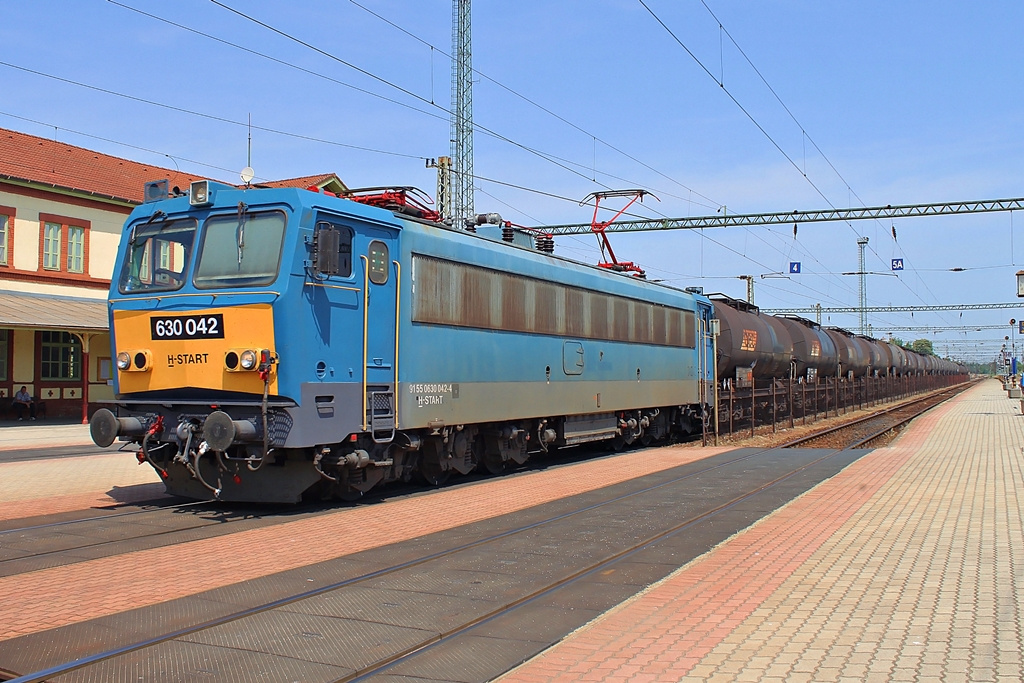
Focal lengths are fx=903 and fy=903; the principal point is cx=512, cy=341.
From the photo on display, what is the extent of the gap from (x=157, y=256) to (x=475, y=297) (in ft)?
14.7

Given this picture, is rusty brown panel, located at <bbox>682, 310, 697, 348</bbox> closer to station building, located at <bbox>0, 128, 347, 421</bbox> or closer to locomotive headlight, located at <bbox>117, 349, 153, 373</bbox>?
station building, located at <bbox>0, 128, 347, 421</bbox>

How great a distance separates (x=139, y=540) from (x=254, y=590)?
102 inches

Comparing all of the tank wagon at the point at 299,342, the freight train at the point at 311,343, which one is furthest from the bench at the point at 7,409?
the tank wagon at the point at 299,342

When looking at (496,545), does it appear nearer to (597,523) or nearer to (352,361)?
(597,523)

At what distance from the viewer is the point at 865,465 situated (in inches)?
636

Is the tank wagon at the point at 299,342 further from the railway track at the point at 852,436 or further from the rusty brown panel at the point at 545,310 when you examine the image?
the railway track at the point at 852,436

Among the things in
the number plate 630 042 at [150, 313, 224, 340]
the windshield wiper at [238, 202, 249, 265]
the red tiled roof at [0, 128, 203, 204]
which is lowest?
the number plate 630 042 at [150, 313, 224, 340]

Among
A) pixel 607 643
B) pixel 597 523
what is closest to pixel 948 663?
pixel 607 643

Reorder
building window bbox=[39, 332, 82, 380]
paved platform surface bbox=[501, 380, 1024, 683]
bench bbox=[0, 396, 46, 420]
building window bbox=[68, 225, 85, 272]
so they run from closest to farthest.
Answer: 1. paved platform surface bbox=[501, 380, 1024, 683]
2. bench bbox=[0, 396, 46, 420]
3. building window bbox=[39, 332, 82, 380]
4. building window bbox=[68, 225, 85, 272]

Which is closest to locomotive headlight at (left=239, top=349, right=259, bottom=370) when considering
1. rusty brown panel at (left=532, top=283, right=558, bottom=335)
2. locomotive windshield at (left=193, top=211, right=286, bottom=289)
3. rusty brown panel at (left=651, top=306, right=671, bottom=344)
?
locomotive windshield at (left=193, top=211, right=286, bottom=289)

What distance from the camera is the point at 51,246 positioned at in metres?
29.8

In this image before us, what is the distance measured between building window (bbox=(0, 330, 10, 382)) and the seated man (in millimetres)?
649

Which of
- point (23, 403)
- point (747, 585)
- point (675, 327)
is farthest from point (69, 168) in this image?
point (747, 585)

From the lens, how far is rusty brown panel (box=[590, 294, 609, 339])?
1712cm
